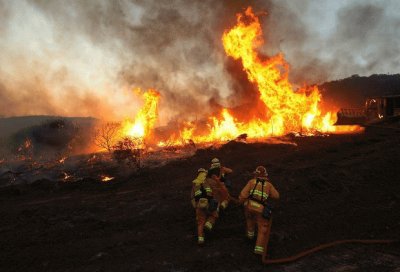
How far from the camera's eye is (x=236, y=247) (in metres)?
8.02

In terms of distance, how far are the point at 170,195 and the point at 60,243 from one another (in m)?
4.37

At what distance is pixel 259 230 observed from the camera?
7672 mm

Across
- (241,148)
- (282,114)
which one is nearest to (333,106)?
(282,114)

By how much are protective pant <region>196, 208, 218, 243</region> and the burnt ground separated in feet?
1.09

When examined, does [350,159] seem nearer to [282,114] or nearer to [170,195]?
[170,195]

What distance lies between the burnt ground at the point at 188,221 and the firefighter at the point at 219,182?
0.51 meters

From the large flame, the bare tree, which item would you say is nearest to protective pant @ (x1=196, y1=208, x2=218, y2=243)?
the bare tree

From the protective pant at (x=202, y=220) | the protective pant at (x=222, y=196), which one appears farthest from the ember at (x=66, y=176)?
the protective pant at (x=202, y=220)

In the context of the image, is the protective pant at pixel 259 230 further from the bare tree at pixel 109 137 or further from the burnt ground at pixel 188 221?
the bare tree at pixel 109 137

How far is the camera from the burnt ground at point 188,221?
7551 millimetres

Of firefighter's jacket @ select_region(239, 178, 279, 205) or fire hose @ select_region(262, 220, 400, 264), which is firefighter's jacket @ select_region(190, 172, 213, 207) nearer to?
firefighter's jacket @ select_region(239, 178, 279, 205)

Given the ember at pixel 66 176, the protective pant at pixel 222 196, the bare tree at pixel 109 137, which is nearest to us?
the protective pant at pixel 222 196

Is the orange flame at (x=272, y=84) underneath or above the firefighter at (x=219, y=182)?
above

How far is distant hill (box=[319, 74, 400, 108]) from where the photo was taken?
5566 cm
